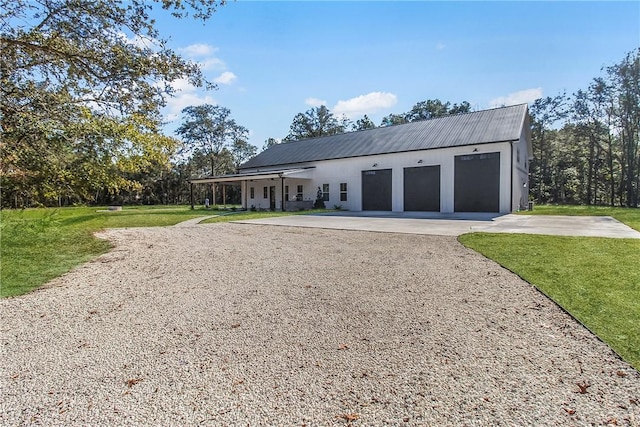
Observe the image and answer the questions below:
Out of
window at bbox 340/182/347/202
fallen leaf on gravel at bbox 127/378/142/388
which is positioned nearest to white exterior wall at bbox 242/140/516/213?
window at bbox 340/182/347/202

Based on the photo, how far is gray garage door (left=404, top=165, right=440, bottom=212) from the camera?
19.8 m

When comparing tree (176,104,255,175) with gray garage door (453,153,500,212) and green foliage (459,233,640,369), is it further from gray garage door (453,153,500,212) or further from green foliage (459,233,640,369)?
green foliage (459,233,640,369)

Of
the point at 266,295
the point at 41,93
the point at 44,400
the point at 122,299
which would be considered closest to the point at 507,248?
the point at 266,295

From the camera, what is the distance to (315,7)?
8883mm

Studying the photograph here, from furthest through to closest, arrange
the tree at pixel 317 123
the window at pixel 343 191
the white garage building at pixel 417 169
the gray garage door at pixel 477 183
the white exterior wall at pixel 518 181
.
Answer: the tree at pixel 317 123 < the window at pixel 343 191 < the white exterior wall at pixel 518 181 < the white garage building at pixel 417 169 < the gray garage door at pixel 477 183

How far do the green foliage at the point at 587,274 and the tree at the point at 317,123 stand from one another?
38.9 metres

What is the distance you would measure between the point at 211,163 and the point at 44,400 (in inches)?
1664

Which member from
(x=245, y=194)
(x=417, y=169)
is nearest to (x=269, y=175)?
(x=245, y=194)

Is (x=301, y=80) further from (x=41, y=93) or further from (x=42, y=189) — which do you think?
(x=42, y=189)

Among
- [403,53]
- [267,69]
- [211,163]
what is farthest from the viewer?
[211,163]

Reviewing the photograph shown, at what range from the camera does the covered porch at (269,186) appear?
23922mm

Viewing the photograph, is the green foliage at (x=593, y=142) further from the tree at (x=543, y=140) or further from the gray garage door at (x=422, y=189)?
the gray garage door at (x=422, y=189)

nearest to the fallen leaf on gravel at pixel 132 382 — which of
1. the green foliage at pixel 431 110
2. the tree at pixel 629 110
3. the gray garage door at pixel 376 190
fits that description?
the gray garage door at pixel 376 190

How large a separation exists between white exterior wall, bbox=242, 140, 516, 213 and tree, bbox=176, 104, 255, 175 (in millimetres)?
16916
